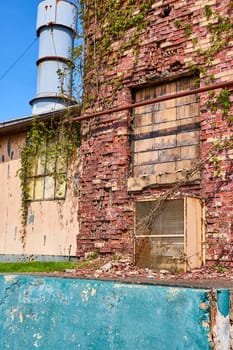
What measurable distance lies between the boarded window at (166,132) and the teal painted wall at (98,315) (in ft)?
12.9

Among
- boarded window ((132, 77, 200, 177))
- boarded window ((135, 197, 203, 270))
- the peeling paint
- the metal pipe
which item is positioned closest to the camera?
the peeling paint

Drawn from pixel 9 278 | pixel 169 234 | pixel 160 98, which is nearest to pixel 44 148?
pixel 160 98

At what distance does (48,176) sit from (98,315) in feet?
20.2

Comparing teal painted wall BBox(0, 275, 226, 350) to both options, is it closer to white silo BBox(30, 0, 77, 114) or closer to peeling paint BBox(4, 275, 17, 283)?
peeling paint BBox(4, 275, 17, 283)

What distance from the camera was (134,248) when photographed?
20.2ft

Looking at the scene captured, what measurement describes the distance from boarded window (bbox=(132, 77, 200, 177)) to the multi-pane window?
1722 mm

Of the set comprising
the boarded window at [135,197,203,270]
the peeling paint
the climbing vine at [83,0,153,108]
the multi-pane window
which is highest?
the climbing vine at [83,0,153,108]

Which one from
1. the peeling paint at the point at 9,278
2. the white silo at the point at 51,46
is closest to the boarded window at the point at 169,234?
the peeling paint at the point at 9,278

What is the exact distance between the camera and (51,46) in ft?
42.4

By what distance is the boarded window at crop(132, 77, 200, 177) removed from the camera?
256 inches

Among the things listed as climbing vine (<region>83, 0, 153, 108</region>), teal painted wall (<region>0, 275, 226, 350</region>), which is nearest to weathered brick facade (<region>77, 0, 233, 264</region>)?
climbing vine (<region>83, 0, 153, 108</region>)

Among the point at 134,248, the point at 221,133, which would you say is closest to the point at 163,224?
the point at 134,248

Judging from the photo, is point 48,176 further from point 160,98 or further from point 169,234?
point 169,234

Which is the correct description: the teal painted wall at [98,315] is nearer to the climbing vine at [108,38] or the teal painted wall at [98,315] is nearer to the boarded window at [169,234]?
the boarded window at [169,234]
